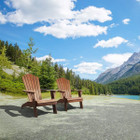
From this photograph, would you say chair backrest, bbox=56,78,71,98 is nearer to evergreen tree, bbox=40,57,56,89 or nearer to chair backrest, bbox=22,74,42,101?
chair backrest, bbox=22,74,42,101

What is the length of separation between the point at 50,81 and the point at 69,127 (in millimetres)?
14658

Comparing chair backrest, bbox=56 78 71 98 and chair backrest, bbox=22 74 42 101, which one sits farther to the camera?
chair backrest, bbox=56 78 71 98

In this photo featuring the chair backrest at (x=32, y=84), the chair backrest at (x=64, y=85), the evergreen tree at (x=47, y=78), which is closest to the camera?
the chair backrest at (x=32, y=84)

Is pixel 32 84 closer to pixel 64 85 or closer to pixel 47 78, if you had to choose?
pixel 64 85

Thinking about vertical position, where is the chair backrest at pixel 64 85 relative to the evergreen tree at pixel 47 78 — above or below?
below

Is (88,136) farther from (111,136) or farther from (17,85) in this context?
(17,85)

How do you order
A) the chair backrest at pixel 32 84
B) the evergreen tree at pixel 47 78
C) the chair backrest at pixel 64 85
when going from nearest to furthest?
the chair backrest at pixel 32 84
the chair backrest at pixel 64 85
the evergreen tree at pixel 47 78

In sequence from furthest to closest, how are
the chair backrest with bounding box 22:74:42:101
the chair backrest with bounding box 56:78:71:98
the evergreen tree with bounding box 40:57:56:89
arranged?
the evergreen tree with bounding box 40:57:56:89
the chair backrest with bounding box 56:78:71:98
the chair backrest with bounding box 22:74:42:101

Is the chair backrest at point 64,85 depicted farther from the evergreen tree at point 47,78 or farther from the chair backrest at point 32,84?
the evergreen tree at point 47,78

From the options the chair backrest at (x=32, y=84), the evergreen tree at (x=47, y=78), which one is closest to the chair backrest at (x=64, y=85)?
the chair backrest at (x=32, y=84)

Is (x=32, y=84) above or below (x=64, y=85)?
above

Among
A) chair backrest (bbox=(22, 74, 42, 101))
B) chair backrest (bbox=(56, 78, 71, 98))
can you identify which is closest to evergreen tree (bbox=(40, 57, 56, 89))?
chair backrest (bbox=(56, 78, 71, 98))

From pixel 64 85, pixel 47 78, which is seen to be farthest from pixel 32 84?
pixel 47 78

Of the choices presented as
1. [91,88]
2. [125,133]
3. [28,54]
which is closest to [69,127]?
[125,133]
